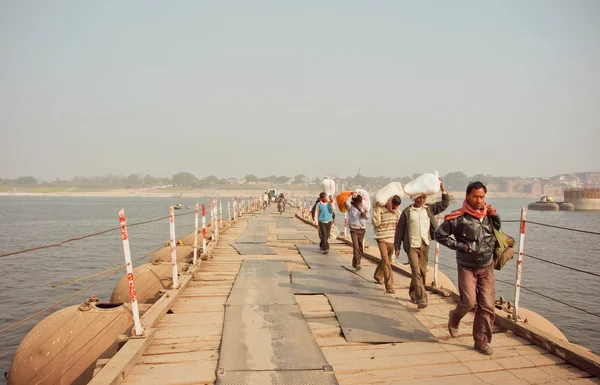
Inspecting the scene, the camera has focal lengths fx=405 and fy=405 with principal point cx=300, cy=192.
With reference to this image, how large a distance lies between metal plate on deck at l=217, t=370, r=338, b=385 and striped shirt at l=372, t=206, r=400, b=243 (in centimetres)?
379

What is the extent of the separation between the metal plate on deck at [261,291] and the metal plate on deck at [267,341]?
33cm

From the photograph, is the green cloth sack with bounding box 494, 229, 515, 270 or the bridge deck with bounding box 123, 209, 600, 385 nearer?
the bridge deck with bounding box 123, 209, 600, 385

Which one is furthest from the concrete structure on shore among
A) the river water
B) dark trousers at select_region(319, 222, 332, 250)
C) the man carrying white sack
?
the man carrying white sack

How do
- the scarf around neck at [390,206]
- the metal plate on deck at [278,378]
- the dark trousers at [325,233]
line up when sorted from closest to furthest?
the metal plate on deck at [278,378] → the scarf around neck at [390,206] → the dark trousers at [325,233]

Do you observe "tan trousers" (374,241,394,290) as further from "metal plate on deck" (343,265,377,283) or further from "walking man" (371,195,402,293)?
"metal plate on deck" (343,265,377,283)

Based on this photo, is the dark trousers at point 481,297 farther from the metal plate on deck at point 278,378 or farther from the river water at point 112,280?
the river water at point 112,280

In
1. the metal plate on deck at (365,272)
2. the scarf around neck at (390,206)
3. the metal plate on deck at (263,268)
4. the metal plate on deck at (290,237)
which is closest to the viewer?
the scarf around neck at (390,206)

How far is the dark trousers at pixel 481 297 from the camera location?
4.80m

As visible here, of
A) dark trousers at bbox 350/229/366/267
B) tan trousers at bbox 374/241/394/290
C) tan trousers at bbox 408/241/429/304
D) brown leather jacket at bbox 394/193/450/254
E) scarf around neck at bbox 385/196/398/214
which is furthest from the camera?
dark trousers at bbox 350/229/366/267

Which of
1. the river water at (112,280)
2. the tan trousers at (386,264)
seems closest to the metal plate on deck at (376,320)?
the tan trousers at (386,264)

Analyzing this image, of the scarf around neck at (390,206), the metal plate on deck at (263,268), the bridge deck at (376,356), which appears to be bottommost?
the metal plate on deck at (263,268)

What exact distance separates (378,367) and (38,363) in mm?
5570

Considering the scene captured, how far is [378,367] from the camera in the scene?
14.3 ft

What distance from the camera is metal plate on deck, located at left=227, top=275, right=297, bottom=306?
6.67 meters
